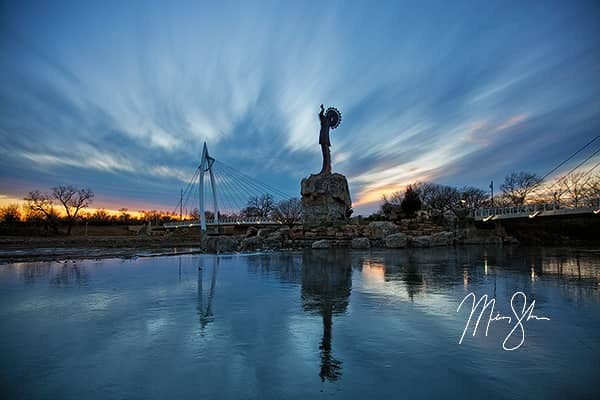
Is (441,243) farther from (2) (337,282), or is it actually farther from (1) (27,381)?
(1) (27,381)

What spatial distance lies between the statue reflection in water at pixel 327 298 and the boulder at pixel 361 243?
35.1ft

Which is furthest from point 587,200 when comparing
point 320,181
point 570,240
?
point 320,181

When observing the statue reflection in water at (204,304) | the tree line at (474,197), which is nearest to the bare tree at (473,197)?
the tree line at (474,197)

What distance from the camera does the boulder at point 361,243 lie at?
69.8 feet

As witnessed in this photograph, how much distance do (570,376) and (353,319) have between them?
2474 mm

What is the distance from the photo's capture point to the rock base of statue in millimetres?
29875

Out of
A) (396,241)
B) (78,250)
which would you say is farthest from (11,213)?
(396,241)

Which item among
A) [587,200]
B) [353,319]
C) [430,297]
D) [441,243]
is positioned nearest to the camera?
[353,319]

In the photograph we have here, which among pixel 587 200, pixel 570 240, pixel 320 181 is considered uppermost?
pixel 320 181

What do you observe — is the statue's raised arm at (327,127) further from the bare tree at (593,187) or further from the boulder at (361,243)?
the bare tree at (593,187)

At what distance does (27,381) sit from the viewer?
9.68 feet

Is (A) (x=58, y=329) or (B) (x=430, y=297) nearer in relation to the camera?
(A) (x=58, y=329)
